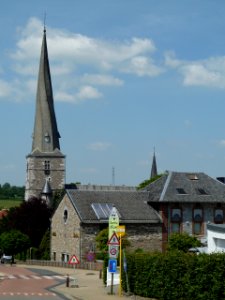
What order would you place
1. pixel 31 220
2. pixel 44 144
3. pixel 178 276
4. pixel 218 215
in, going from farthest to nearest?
pixel 44 144, pixel 31 220, pixel 218 215, pixel 178 276

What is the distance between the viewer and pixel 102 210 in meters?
60.8

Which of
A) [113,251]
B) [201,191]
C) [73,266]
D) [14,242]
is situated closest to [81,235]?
[73,266]

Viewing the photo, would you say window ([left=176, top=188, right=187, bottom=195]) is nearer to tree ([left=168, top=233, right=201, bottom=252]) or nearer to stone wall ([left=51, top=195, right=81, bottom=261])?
tree ([left=168, top=233, right=201, bottom=252])

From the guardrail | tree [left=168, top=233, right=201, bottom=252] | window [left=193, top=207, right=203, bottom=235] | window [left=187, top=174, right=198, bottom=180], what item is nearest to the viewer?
the guardrail

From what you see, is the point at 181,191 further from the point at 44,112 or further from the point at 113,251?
the point at 44,112

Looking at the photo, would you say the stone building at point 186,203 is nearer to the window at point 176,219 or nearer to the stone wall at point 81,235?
the window at point 176,219

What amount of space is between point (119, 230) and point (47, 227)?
49078 millimetres

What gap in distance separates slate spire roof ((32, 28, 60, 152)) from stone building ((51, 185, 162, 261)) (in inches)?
2057

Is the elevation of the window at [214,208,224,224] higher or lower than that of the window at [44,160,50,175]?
lower

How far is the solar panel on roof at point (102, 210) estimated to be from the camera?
59.8 meters

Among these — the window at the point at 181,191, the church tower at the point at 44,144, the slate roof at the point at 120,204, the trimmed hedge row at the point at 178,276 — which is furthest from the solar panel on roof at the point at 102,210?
the church tower at the point at 44,144

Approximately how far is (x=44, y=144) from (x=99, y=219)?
58560mm

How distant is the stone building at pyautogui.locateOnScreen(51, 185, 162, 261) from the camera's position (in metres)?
59.7

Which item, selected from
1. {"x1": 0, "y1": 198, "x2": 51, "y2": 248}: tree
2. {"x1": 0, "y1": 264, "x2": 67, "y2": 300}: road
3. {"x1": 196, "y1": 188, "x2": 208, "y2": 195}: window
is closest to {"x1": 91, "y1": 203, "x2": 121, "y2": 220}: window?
{"x1": 196, "y1": 188, "x2": 208, "y2": 195}: window
